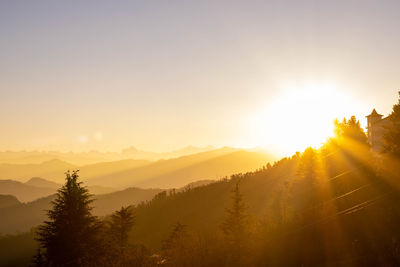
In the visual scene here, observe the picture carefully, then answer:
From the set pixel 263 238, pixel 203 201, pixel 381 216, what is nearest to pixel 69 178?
pixel 263 238

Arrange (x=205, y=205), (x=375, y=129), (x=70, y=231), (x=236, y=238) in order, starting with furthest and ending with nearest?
1. (x=205, y=205)
2. (x=375, y=129)
3. (x=70, y=231)
4. (x=236, y=238)

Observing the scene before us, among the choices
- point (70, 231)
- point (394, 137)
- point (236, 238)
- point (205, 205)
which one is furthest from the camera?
point (205, 205)

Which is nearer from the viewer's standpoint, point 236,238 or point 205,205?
point 236,238

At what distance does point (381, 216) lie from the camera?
12.8 metres

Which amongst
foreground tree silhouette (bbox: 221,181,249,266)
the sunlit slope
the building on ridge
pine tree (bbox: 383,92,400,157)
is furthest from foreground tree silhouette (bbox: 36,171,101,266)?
the building on ridge

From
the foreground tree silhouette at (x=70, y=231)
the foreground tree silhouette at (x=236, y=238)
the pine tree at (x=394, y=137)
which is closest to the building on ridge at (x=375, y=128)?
the pine tree at (x=394, y=137)

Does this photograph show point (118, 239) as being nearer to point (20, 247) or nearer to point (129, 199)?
point (20, 247)

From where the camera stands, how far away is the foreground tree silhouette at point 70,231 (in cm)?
2116

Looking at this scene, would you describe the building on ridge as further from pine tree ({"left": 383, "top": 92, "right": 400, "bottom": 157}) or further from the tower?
pine tree ({"left": 383, "top": 92, "right": 400, "bottom": 157})

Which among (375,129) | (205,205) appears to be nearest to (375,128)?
(375,129)

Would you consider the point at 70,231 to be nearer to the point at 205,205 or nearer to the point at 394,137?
the point at 394,137

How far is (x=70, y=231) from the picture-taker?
21906mm

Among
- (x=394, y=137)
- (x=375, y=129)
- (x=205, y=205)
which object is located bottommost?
(x=205, y=205)

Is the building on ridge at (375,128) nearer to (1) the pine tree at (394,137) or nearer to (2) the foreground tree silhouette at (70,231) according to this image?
(1) the pine tree at (394,137)
